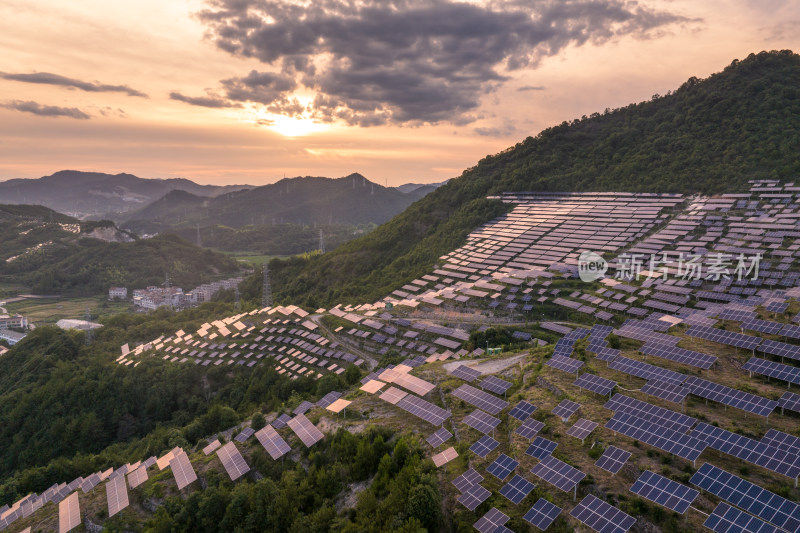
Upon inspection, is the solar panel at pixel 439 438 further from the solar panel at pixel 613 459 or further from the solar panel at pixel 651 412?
the solar panel at pixel 651 412

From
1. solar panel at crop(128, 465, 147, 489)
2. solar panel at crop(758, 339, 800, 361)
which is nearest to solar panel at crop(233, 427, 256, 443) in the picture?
solar panel at crop(128, 465, 147, 489)

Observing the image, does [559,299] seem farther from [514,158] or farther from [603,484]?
[514,158]

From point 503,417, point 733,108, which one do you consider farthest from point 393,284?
point 733,108

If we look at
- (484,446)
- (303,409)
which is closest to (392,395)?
(303,409)

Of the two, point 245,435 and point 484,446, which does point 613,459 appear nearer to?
point 484,446

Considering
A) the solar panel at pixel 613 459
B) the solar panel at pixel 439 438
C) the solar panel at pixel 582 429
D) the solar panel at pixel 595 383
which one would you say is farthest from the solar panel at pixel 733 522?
the solar panel at pixel 439 438

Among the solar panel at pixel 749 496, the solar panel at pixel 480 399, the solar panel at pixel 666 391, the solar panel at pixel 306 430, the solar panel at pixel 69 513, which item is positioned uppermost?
the solar panel at pixel 666 391
